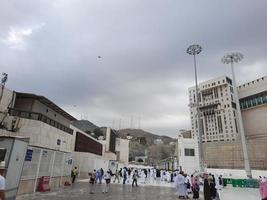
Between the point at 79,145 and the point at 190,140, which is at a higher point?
the point at 190,140

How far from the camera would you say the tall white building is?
89.4m

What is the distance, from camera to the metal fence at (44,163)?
45.6 ft

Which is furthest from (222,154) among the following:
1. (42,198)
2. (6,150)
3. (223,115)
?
(6,150)

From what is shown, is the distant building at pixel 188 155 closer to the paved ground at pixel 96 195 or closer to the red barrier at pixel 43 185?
the paved ground at pixel 96 195

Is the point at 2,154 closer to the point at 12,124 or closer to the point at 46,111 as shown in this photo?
the point at 12,124

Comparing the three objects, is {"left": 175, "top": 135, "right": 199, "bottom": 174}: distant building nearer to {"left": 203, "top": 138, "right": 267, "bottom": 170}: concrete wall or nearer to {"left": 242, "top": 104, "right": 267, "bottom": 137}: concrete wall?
{"left": 203, "top": 138, "right": 267, "bottom": 170}: concrete wall

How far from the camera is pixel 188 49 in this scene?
103 ft

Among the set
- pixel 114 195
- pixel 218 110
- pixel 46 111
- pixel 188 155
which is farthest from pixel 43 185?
pixel 218 110

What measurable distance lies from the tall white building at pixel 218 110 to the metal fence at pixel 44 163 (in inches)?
2965

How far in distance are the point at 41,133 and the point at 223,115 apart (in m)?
86.2

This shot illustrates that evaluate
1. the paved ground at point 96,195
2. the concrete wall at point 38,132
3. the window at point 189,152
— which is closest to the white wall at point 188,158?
the window at point 189,152

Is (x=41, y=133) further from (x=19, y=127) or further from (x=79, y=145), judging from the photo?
(x=79, y=145)

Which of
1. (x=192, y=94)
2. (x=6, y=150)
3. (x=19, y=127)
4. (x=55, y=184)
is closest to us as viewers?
(x=6, y=150)

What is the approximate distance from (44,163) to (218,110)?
89.8 metres
